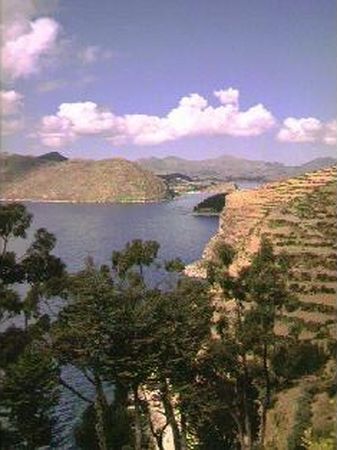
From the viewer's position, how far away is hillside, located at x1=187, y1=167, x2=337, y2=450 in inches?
1747

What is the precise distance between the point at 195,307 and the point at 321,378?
12.8 metres

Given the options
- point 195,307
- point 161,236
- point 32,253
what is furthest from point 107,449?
point 161,236

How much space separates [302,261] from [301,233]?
35.6ft

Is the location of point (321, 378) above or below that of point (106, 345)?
below

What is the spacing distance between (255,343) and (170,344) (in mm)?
5307

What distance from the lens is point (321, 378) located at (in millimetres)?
48625

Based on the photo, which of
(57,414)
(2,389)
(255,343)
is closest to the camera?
(2,389)

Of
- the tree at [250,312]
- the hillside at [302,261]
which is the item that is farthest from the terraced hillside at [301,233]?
the tree at [250,312]

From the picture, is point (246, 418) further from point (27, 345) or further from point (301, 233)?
point (301, 233)

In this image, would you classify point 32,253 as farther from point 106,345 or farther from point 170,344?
point 170,344

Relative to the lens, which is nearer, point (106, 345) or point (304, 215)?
point (106, 345)

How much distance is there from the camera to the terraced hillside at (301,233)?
193ft

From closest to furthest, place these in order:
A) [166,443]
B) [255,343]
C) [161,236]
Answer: [255,343], [166,443], [161,236]

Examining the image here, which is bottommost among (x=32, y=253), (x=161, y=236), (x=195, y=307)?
(x=161, y=236)
